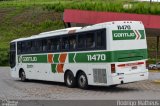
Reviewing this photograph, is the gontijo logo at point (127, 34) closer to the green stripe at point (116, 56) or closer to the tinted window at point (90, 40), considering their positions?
the green stripe at point (116, 56)

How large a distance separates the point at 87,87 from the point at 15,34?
187 ft

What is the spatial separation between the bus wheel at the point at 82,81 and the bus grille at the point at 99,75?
1061 mm

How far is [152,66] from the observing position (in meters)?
48.3

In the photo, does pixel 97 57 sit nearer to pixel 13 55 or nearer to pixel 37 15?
pixel 13 55

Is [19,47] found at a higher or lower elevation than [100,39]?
lower

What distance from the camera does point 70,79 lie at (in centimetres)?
2369

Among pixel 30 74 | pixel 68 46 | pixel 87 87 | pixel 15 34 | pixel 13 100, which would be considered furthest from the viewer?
pixel 15 34

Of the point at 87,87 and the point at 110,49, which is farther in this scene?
the point at 87,87

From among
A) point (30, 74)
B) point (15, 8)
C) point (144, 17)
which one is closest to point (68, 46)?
point (30, 74)

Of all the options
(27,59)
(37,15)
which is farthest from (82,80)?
(37,15)

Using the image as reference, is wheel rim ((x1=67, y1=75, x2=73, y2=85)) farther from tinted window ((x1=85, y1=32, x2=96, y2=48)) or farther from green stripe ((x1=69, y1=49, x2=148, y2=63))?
tinted window ((x1=85, y1=32, x2=96, y2=48))

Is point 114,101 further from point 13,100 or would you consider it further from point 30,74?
point 30,74

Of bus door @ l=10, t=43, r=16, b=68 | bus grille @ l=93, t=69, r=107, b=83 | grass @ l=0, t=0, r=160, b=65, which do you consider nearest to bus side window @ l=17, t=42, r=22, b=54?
bus door @ l=10, t=43, r=16, b=68

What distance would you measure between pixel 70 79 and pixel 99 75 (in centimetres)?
318
